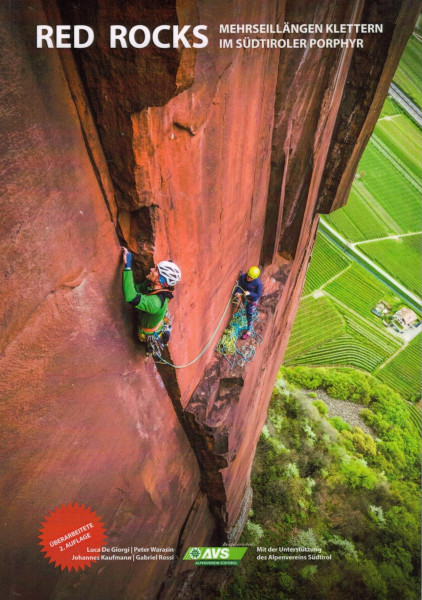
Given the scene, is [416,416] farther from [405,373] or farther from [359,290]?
[359,290]

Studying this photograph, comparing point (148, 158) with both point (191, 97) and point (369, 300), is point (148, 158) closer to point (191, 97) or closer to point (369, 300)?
point (191, 97)

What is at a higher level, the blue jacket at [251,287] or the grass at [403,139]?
the grass at [403,139]

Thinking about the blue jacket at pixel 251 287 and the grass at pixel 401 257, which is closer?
the blue jacket at pixel 251 287

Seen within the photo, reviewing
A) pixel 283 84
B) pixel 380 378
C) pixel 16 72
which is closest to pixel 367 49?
pixel 283 84

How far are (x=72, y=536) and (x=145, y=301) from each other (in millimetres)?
2625

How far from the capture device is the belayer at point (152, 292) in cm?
322

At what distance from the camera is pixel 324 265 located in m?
30.0

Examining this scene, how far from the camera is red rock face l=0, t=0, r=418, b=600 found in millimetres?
2316

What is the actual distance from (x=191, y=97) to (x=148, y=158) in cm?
66

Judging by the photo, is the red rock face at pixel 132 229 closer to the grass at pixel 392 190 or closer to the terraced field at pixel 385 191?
the terraced field at pixel 385 191

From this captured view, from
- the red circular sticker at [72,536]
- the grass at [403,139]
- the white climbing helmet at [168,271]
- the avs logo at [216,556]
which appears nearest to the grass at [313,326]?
the grass at [403,139]

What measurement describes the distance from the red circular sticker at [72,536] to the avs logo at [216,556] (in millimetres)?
3530

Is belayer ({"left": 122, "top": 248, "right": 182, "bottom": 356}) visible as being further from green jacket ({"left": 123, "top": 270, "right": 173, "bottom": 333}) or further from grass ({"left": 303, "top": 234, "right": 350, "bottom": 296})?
grass ({"left": 303, "top": 234, "right": 350, "bottom": 296})

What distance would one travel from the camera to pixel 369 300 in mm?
28078
